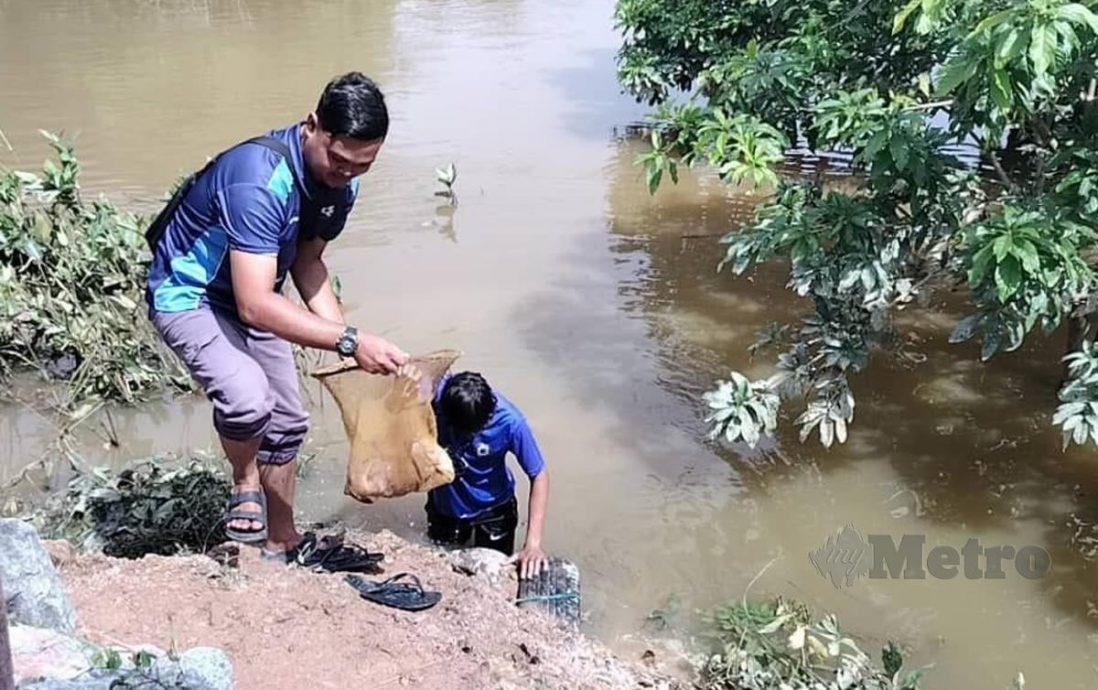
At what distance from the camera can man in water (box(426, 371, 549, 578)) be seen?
3646 mm

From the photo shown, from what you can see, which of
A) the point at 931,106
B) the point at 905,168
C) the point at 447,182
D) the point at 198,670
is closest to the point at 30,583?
the point at 198,670

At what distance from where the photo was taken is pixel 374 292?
260 inches

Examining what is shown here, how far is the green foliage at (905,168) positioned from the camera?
11.0 ft

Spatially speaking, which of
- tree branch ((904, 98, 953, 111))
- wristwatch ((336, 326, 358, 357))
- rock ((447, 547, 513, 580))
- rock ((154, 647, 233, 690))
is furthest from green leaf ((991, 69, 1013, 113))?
rock ((154, 647, 233, 690))

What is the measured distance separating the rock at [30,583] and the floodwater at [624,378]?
72.0 inches

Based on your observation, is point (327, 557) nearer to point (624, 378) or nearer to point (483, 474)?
point (483, 474)

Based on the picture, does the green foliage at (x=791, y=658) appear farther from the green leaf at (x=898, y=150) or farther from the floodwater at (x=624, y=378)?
the green leaf at (x=898, y=150)

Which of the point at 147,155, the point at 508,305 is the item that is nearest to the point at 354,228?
the point at 508,305

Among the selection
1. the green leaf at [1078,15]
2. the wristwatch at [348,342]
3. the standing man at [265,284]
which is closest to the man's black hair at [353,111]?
the standing man at [265,284]

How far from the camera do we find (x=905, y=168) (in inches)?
156

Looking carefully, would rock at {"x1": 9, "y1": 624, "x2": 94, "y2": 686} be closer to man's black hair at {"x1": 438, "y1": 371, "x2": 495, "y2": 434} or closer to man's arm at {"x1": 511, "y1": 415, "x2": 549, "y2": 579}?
man's black hair at {"x1": 438, "y1": 371, "x2": 495, "y2": 434}

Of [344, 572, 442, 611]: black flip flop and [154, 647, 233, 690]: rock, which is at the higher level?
[154, 647, 233, 690]: rock

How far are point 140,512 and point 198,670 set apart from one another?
6.37ft

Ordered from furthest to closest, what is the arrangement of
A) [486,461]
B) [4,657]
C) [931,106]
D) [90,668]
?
[931,106]
[486,461]
[90,668]
[4,657]
